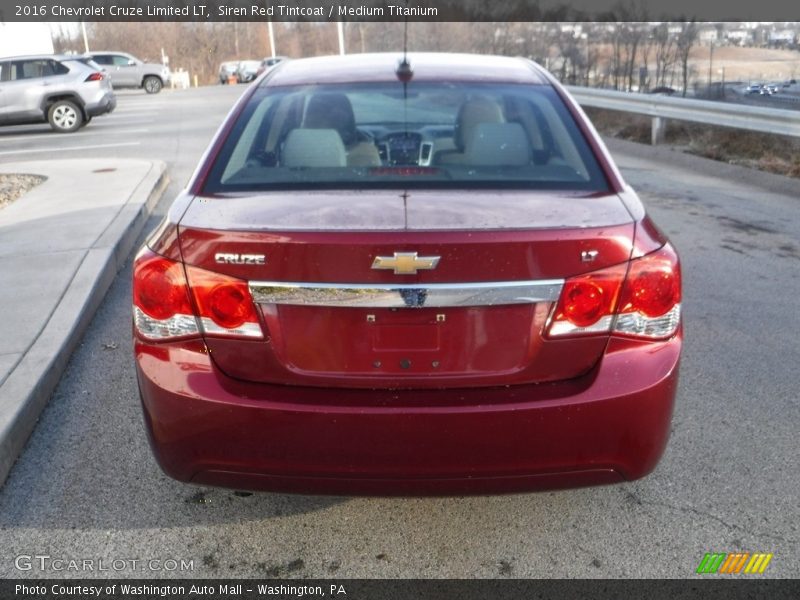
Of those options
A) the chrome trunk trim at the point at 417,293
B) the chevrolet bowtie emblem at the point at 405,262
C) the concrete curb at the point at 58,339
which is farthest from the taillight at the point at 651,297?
the concrete curb at the point at 58,339

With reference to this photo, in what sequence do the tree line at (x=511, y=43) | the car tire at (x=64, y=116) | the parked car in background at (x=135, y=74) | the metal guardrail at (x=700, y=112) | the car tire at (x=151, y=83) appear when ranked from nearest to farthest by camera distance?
the metal guardrail at (x=700, y=112) → the tree line at (x=511, y=43) → the car tire at (x=64, y=116) → the parked car in background at (x=135, y=74) → the car tire at (x=151, y=83)

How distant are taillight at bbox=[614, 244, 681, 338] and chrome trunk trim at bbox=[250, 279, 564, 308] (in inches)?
9.7

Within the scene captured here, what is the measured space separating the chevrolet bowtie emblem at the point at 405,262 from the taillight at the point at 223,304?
0.41 metres

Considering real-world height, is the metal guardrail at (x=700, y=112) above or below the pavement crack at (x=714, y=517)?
above

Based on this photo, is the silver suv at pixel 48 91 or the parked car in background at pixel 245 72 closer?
the silver suv at pixel 48 91

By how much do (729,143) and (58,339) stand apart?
10.4 metres

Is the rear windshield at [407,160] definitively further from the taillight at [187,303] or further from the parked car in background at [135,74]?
the parked car in background at [135,74]

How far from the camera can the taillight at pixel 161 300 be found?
2486 mm

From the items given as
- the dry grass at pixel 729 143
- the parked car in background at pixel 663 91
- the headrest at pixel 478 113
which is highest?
the headrest at pixel 478 113

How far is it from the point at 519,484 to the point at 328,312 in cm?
79

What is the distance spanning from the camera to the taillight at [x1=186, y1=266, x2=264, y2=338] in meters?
2.41

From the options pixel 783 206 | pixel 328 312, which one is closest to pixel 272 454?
pixel 328 312

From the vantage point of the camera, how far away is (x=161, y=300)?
2.52 m

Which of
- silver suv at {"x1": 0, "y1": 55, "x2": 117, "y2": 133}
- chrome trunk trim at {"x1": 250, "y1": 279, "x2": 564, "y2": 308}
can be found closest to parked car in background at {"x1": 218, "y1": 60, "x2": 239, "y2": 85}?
silver suv at {"x1": 0, "y1": 55, "x2": 117, "y2": 133}
